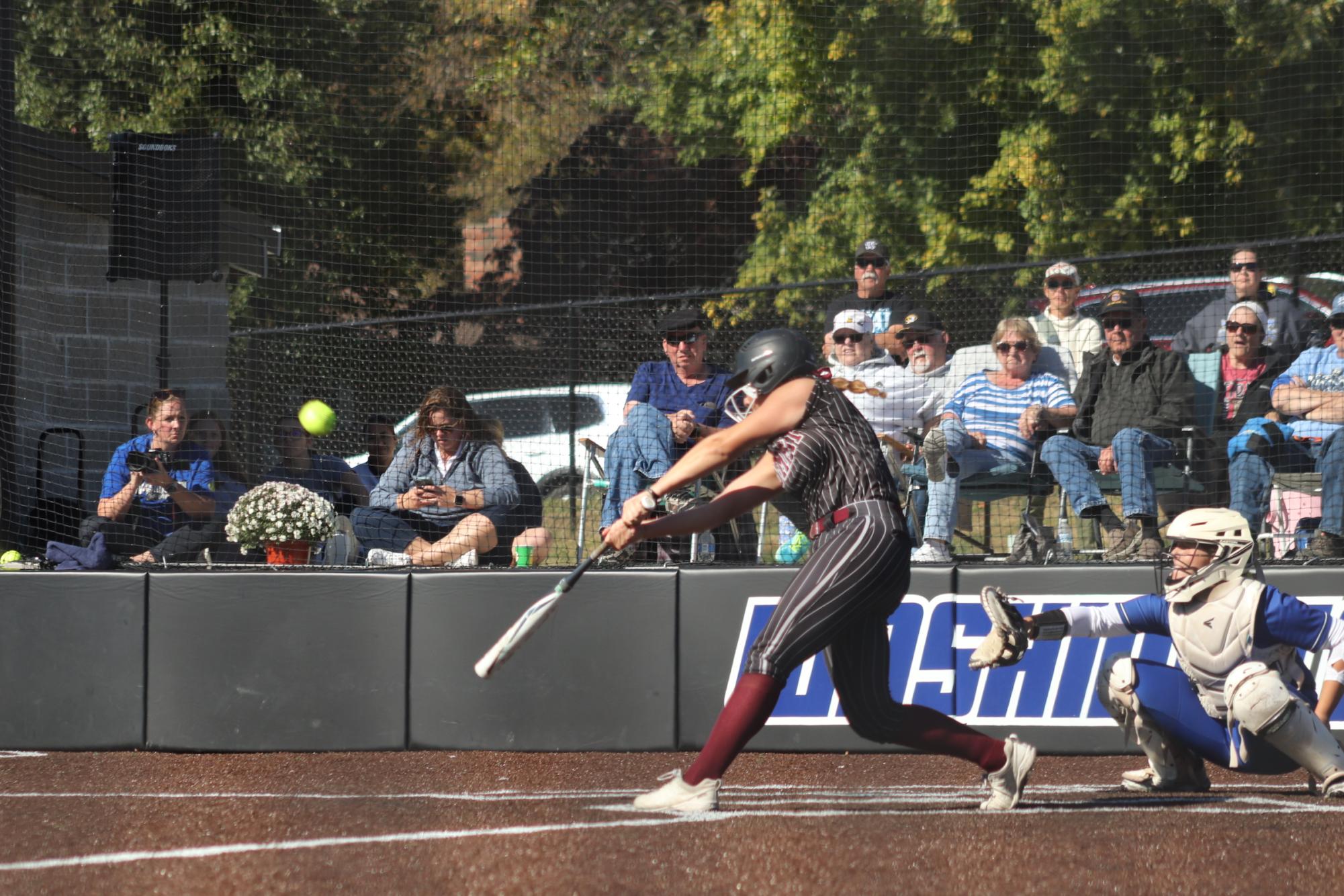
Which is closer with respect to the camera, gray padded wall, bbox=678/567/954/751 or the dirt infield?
the dirt infield

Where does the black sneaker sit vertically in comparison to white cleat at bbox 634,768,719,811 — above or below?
above

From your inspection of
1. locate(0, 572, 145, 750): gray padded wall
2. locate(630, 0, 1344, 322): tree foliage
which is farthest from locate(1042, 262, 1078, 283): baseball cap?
locate(630, 0, 1344, 322): tree foliage

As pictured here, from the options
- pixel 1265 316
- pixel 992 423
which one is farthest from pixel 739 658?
pixel 1265 316

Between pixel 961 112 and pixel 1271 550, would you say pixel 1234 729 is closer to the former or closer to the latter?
pixel 1271 550

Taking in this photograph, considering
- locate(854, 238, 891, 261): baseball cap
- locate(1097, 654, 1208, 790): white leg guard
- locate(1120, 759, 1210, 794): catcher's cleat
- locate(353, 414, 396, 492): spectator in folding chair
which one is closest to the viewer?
locate(1097, 654, 1208, 790): white leg guard

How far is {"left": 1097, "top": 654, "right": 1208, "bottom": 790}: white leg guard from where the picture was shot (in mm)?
6211

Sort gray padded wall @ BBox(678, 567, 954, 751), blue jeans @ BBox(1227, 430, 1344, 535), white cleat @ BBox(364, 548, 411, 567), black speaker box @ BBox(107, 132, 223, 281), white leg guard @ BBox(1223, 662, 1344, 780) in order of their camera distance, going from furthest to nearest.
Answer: black speaker box @ BBox(107, 132, 223, 281) → white cleat @ BBox(364, 548, 411, 567) → blue jeans @ BBox(1227, 430, 1344, 535) → gray padded wall @ BBox(678, 567, 954, 751) → white leg guard @ BBox(1223, 662, 1344, 780)

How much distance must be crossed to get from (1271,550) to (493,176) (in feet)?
43.0

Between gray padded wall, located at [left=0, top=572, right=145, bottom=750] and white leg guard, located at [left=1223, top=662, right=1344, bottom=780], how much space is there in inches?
207

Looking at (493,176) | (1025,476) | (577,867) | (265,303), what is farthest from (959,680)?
(493,176)

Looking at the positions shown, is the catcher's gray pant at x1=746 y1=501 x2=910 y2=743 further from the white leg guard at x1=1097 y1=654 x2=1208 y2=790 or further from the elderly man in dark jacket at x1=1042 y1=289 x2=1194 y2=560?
the elderly man in dark jacket at x1=1042 y1=289 x2=1194 y2=560

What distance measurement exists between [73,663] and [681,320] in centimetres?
366

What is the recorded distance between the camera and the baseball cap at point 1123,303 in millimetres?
9023

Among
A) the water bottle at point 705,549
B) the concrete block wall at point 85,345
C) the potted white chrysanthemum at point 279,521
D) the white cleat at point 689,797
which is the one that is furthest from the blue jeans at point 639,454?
the white cleat at point 689,797
